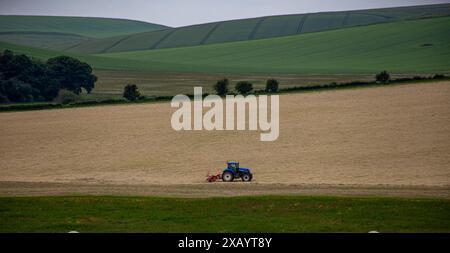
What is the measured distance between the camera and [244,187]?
33438 mm

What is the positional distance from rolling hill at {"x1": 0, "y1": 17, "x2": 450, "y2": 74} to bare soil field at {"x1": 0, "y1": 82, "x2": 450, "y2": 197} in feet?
158

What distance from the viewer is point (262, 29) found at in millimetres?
185500

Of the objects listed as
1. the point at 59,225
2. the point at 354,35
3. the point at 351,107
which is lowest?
the point at 59,225

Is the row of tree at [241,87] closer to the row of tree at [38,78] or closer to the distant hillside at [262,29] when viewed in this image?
the row of tree at [38,78]

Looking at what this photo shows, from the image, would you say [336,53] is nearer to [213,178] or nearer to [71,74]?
[71,74]

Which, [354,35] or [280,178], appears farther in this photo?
[354,35]

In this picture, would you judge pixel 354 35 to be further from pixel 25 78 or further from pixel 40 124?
pixel 40 124

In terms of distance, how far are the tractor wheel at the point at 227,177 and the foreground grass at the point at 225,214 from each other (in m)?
7.99

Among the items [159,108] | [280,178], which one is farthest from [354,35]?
[280,178]

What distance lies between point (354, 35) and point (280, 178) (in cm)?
12089

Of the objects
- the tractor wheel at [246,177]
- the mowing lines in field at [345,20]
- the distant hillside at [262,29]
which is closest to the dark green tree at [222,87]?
the tractor wheel at [246,177]

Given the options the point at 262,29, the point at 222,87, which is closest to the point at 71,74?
the point at 222,87

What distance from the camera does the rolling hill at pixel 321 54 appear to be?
121312mm

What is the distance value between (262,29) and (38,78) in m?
104
